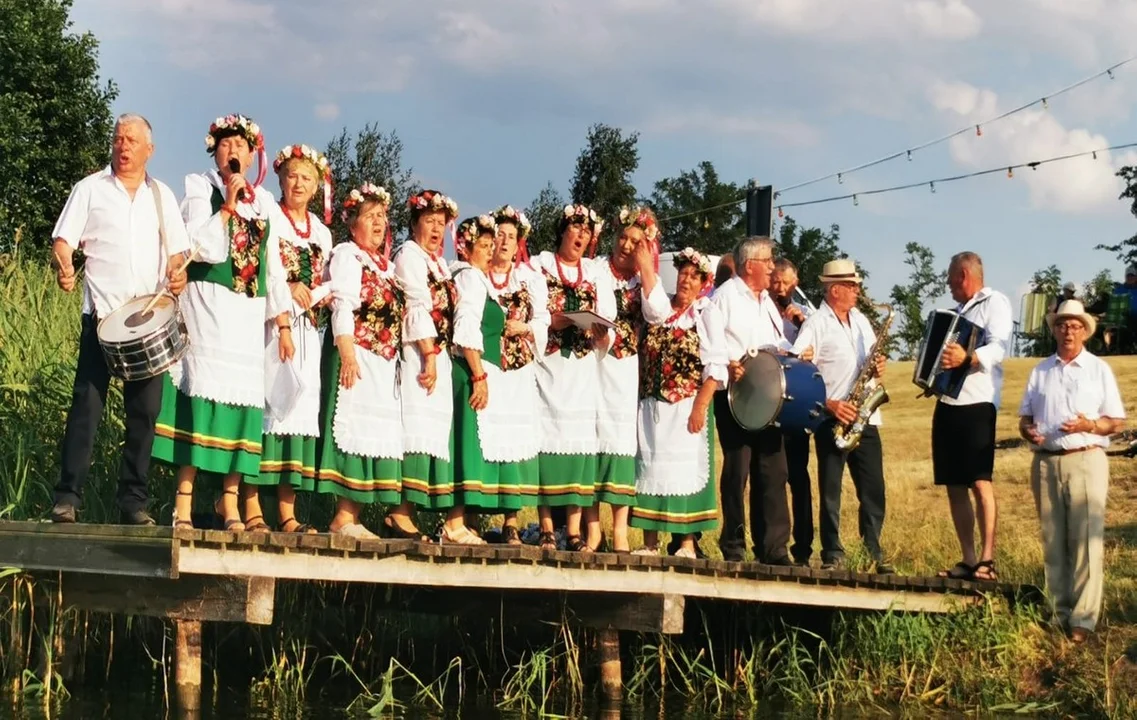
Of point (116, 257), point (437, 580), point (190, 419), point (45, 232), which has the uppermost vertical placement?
point (45, 232)

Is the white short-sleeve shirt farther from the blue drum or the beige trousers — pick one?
the beige trousers

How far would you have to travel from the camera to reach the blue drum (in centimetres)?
904

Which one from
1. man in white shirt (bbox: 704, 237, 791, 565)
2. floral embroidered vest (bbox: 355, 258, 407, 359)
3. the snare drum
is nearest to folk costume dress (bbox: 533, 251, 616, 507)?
man in white shirt (bbox: 704, 237, 791, 565)

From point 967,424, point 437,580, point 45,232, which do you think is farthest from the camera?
point 45,232

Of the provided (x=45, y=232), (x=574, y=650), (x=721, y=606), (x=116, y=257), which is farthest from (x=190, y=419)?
(x=45, y=232)

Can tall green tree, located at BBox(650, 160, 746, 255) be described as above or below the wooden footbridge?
above

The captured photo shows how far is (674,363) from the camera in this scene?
900cm

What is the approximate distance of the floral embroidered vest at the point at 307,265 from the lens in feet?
25.6

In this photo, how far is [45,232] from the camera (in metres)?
25.5

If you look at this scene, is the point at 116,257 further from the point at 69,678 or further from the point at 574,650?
the point at 574,650

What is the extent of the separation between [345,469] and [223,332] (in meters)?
0.96

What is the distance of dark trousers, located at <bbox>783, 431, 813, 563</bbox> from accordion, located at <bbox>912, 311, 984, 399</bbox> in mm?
846

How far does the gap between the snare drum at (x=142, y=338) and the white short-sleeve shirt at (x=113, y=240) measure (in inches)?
7.7

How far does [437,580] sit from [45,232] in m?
19.4
